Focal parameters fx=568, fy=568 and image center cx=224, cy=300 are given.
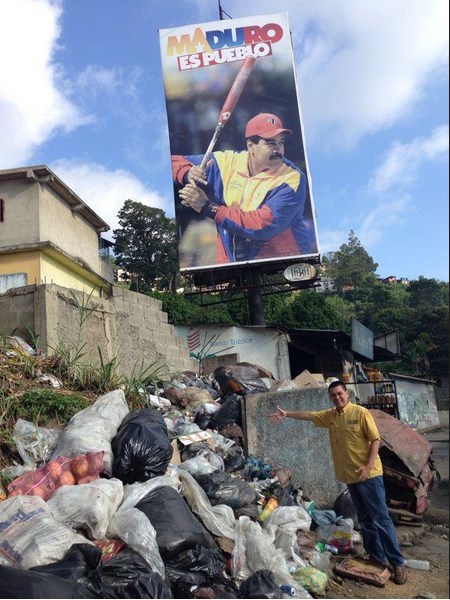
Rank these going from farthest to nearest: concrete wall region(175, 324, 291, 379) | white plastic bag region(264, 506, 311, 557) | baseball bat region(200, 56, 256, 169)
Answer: baseball bat region(200, 56, 256, 169)
concrete wall region(175, 324, 291, 379)
white plastic bag region(264, 506, 311, 557)

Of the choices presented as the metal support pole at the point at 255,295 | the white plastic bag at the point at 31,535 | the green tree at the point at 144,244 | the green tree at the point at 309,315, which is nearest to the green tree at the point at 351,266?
the green tree at the point at 144,244

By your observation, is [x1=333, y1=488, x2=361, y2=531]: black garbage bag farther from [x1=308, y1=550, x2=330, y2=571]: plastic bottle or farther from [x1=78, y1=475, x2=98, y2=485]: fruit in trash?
[x1=78, y1=475, x2=98, y2=485]: fruit in trash

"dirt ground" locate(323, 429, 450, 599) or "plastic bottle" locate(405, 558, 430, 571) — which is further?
"plastic bottle" locate(405, 558, 430, 571)

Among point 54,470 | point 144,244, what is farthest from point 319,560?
point 144,244

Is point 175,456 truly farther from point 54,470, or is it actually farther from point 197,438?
point 54,470

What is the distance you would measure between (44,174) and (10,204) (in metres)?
1.41

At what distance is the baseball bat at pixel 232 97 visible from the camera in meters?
19.0

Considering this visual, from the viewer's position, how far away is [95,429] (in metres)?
4.29

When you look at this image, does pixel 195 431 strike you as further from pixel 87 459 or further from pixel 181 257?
pixel 181 257

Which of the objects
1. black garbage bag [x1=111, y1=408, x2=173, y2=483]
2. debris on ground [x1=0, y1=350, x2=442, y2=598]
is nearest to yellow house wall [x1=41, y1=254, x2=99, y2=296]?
debris on ground [x1=0, y1=350, x2=442, y2=598]

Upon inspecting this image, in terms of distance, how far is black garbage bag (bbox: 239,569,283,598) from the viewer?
317 cm

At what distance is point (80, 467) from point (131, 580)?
1.26 metres

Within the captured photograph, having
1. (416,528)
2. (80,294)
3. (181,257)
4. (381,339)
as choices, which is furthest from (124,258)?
(416,528)

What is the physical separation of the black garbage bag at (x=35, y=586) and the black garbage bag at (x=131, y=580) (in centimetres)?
27
